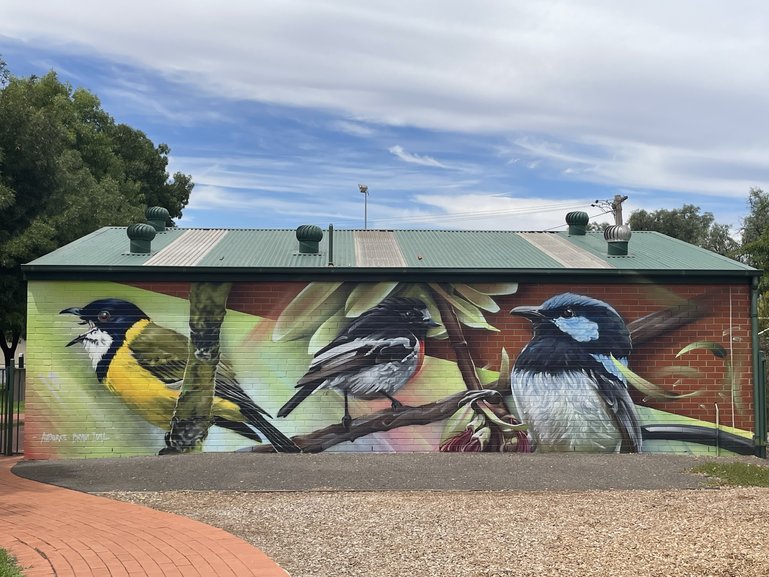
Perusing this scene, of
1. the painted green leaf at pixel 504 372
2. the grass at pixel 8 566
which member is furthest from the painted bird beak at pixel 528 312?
the grass at pixel 8 566

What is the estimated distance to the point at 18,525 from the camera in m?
7.15

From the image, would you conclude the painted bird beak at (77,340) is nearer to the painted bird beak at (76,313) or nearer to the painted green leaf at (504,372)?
the painted bird beak at (76,313)

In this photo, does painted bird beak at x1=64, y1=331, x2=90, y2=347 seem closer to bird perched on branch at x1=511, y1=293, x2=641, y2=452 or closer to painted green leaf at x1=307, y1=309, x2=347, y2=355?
painted green leaf at x1=307, y1=309, x2=347, y2=355

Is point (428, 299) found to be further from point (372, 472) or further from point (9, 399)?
point (9, 399)

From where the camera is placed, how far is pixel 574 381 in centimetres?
1157

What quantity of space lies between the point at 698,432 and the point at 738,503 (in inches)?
156

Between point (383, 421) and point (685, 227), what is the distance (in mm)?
42735

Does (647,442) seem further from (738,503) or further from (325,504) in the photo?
(325,504)

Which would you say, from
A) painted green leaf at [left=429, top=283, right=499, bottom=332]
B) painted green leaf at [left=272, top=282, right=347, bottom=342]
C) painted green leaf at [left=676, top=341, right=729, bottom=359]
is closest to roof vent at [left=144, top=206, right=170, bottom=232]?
painted green leaf at [left=272, top=282, right=347, bottom=342]

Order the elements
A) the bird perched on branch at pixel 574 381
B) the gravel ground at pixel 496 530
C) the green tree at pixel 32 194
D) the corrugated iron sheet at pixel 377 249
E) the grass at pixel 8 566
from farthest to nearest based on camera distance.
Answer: the green tree at pixel 32 194 → the corrugated iron sheet at pixel 377 249 → the bird perched on branch at pixel 574 381 → the gravel ground at pixel 496 530 → the grass at pixel 8 566

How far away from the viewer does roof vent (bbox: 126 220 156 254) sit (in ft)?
40.3

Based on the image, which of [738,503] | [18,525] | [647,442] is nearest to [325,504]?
[18,525]

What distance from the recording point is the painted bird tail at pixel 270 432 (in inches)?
444

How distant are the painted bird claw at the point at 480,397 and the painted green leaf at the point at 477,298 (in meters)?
1.33
